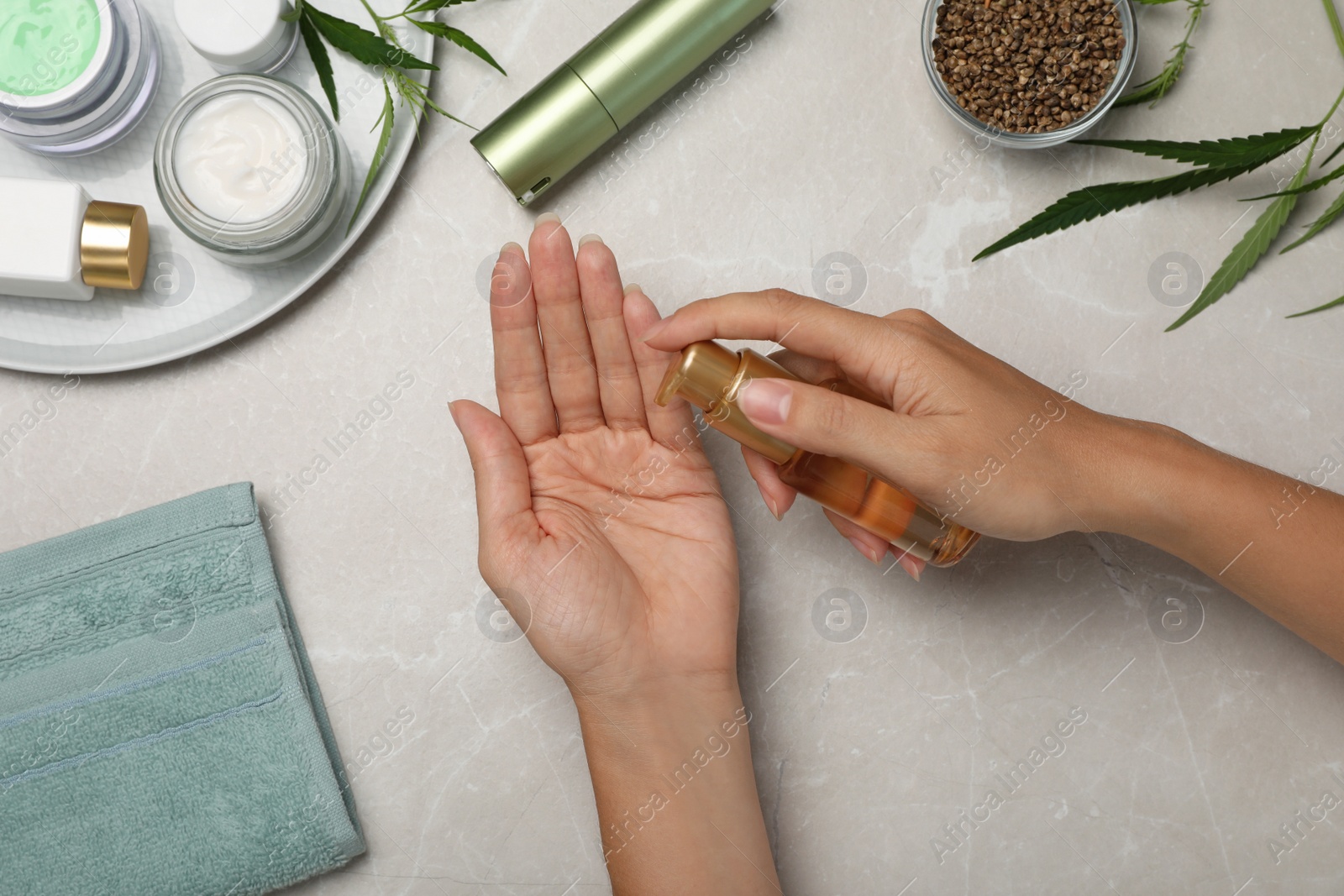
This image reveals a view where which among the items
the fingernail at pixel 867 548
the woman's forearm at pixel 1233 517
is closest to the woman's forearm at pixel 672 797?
the fingernail at pixel 867 548

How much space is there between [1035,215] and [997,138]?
0.25 ft

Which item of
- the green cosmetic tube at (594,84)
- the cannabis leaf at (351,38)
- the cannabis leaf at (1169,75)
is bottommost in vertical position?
the cannabis leaf at (1169,75)

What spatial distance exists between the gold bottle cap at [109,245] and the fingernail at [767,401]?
437mm

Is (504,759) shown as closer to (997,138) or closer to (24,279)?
(24,279)

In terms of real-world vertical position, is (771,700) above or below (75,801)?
below

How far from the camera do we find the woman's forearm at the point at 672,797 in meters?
0.59

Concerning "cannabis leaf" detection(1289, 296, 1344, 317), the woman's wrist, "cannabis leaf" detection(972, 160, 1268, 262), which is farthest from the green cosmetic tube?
"cannabis leaf" detection(1289, 296, 1344, 317)

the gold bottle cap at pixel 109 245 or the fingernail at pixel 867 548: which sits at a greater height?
the gold bottle cap at pixel 109 245

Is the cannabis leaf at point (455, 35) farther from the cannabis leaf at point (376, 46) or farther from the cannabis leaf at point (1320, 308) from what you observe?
the cannabis leaf at point (1320, 308)

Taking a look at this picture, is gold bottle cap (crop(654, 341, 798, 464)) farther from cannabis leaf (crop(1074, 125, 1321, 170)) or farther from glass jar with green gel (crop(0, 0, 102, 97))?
glass jar with green gel (crop(0, 0, 102, 97))

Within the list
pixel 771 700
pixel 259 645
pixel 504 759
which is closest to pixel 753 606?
pixel 771 700

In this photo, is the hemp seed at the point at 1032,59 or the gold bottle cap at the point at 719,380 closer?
the gold bottle cap at the point at 719,380

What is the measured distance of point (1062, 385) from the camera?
67 centimetres

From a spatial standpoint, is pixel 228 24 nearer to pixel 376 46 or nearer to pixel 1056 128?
pixel 376 46
